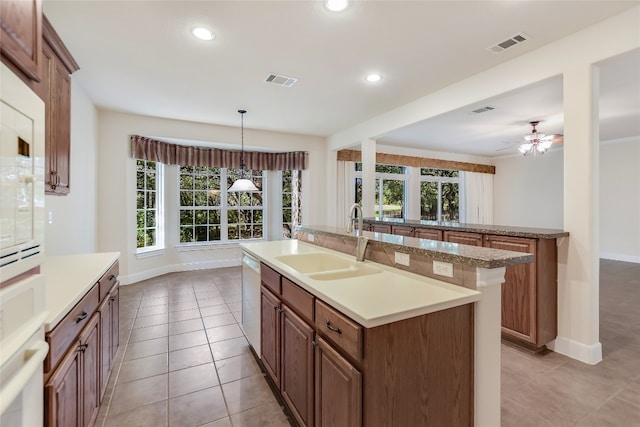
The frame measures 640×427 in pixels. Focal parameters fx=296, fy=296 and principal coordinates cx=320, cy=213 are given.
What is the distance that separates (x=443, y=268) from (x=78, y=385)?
1.88 m

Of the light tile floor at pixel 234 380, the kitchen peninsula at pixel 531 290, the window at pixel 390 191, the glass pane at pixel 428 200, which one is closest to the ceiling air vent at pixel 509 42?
the kitchen peninsula at pixel 531 290

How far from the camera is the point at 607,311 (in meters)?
3.46

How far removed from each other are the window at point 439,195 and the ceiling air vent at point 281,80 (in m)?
5.28

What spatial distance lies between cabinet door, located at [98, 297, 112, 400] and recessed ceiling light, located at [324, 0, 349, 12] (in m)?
2.53

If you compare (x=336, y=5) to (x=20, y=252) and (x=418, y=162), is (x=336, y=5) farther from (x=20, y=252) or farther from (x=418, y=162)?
(x=418, y=162)

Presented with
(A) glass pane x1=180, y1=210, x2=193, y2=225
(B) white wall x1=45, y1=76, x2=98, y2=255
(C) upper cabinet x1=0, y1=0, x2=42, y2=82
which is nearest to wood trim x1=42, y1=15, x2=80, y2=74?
(B) white wall x1=45, y1=76, x2=98, y2=255

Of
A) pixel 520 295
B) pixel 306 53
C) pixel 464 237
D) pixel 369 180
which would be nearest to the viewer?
pixel 520 295

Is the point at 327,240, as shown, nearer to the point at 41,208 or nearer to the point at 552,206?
the point at 41,208

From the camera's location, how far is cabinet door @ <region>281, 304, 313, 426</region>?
1.51 m

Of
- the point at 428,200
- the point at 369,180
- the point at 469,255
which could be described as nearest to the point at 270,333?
the point at 469,255

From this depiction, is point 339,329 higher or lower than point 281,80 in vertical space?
lower

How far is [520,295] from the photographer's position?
8.48 ft

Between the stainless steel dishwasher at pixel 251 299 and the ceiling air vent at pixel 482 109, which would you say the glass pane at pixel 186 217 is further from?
the ceiling air vent at pixel 482 109

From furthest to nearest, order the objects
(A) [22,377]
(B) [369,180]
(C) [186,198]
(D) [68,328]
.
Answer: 1. (C) [186,198]
2. (B) [369,180]
3. (D) [68,328]
4. (A) [22,377]
